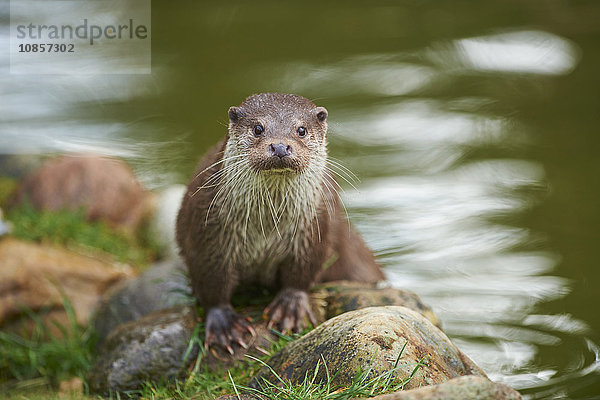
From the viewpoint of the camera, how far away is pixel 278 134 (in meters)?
3.49

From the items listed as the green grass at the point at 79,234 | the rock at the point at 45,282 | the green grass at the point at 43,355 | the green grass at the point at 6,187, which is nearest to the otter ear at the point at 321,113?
the green grass at the point at 43,355

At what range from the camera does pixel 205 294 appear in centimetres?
397

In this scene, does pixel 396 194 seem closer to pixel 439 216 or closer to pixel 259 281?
pixel 439 216

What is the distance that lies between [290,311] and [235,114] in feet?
3.15

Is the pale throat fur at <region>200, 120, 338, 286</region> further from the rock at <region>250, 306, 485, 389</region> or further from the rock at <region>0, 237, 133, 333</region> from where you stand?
the rock at <region>0, 237, 133, 333</region>

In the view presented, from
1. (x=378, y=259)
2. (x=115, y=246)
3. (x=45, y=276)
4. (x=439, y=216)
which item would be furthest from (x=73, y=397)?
(x=439, y=216)

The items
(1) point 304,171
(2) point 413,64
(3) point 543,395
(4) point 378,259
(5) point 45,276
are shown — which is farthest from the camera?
(2) point 413,64

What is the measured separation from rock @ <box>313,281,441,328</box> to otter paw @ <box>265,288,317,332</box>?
15 centimetres

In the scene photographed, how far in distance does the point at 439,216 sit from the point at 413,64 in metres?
2.83

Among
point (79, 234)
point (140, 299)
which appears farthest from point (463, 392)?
point (79, 234)

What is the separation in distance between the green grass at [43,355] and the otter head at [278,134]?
1.86m

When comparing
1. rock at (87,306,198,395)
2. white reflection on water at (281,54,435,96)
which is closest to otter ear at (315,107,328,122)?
rock at (87,306,198,395)

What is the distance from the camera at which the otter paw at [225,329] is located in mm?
3939

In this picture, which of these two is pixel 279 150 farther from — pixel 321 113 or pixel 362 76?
pixel 362 76
